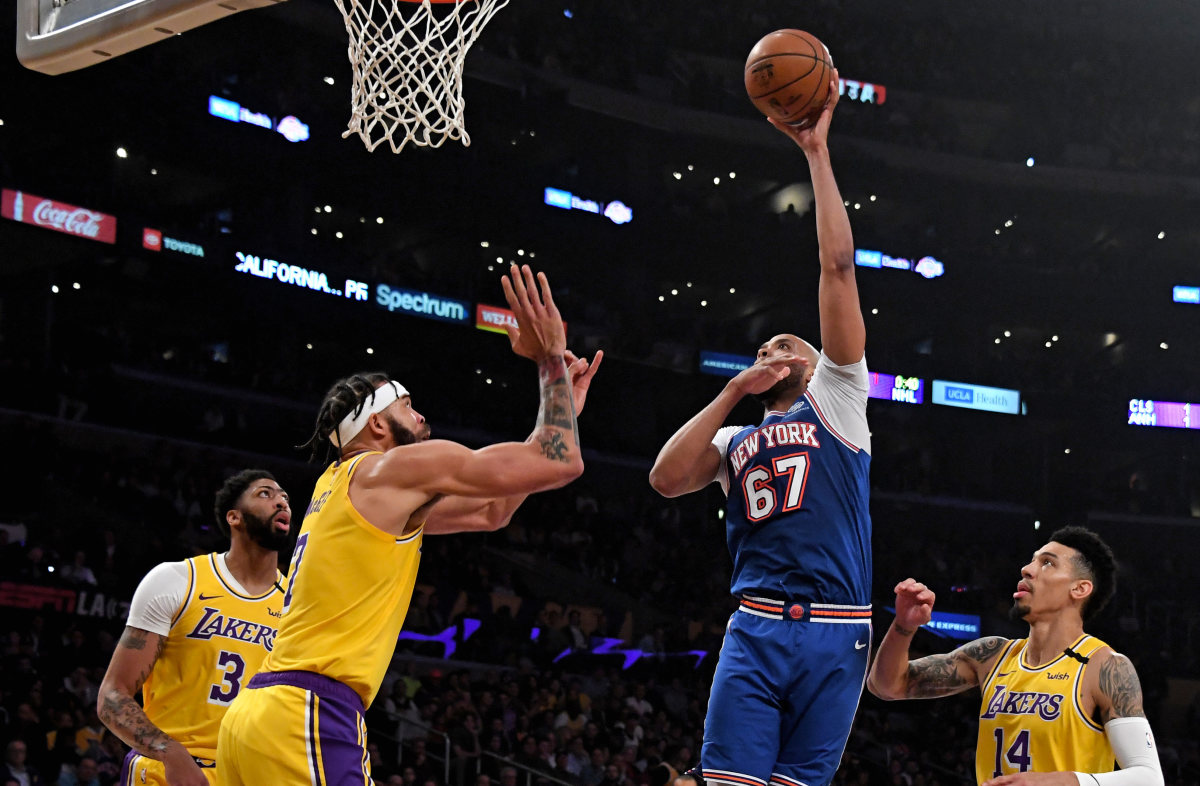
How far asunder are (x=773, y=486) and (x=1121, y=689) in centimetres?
147

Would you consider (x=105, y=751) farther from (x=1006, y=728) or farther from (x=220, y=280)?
(x=220, y=280)

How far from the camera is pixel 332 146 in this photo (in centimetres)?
2391

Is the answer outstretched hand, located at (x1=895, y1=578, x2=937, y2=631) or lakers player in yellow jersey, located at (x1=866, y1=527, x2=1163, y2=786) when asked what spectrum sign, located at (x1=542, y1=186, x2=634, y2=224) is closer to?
lakers player in yellow jersey, located at (x1=866, y1=527, x2=1163, y2=786)

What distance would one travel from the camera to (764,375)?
4.54 m

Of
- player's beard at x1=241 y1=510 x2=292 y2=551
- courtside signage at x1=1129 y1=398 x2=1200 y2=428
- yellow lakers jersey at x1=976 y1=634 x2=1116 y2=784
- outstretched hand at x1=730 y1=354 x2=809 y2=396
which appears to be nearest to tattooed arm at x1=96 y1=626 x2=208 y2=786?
player's beard at x1=241 y1=510 x2=292 y2=551

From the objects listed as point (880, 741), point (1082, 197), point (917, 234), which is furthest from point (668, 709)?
point (1082, 197)

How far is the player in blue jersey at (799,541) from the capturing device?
14.3ft

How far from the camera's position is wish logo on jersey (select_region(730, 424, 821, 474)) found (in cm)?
465

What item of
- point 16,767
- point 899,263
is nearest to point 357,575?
point 16,767

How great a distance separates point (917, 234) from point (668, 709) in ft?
52.7

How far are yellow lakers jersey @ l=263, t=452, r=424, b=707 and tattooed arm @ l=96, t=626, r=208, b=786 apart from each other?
117cm

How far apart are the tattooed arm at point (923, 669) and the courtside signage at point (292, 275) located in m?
19.2

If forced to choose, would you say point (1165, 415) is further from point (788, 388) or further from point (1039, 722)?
point (788, 388)

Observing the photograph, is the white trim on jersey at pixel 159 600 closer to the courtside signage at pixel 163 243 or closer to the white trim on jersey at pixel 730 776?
the white trim on jersey at pixel 730 776
